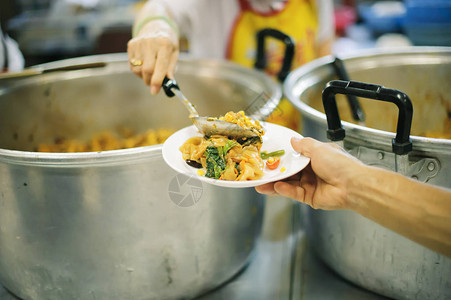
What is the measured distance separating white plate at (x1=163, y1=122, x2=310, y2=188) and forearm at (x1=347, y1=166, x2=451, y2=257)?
0.48 feet

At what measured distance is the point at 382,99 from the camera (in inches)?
33.8

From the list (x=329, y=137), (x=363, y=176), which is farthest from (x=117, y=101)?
(x=363, y=176)

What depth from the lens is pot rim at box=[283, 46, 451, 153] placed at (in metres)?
0.87

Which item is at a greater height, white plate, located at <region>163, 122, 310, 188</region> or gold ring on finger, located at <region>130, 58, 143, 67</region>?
gold ring on finger, located at <region>130, 58, 143, 67</region>

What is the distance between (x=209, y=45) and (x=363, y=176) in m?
1.43

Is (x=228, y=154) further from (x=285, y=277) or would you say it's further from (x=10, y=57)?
(x=10, y=57)

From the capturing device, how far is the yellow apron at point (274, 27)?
1.97 m

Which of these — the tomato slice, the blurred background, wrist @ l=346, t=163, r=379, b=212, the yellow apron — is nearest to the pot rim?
wrist @ l=346, t=163, r=379, b=212

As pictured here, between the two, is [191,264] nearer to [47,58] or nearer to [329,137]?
[329,137]

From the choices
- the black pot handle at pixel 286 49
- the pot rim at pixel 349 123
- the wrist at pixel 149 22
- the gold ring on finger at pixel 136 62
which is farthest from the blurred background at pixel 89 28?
the gold ring on finger at pixel 136 62

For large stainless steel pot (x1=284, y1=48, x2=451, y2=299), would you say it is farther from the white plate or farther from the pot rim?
the white plate

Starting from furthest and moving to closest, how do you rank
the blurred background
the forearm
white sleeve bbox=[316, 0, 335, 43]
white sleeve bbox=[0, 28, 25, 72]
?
the blurred background, white sleeve bbox=[316, 0, 335, 43], white sleeve bbox=[0, 28, 25, 72], the forearm

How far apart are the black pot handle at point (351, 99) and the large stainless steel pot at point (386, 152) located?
5cm

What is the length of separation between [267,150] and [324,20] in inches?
57.3
